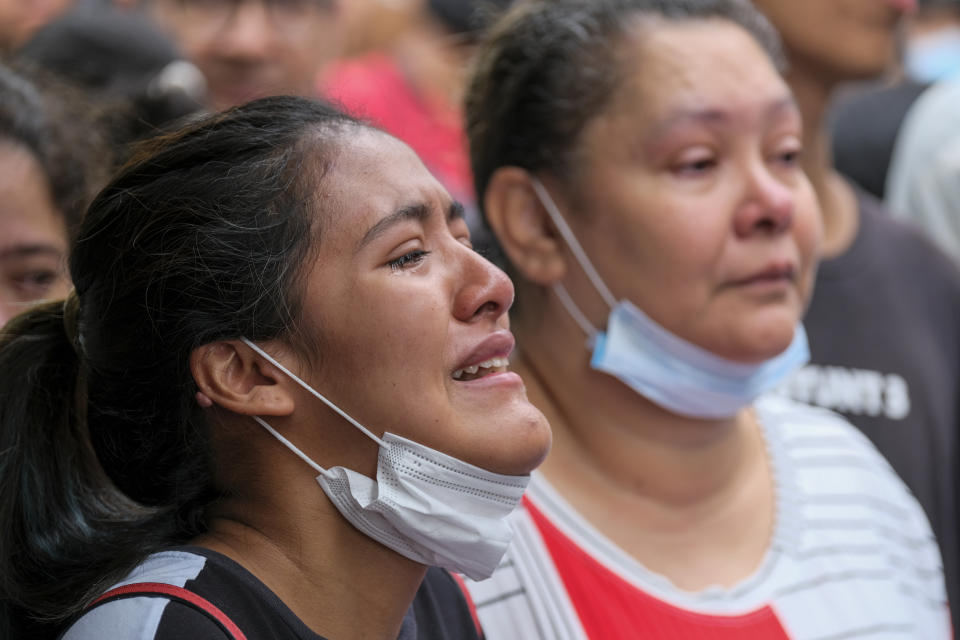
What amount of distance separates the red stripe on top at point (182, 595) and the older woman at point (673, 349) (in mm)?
662

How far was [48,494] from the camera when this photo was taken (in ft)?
5.87

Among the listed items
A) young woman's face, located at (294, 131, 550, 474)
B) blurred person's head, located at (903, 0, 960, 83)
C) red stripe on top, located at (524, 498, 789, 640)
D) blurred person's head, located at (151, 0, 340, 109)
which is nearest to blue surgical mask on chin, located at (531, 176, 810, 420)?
red stripe on top, located at (524, 498, 789, 640)

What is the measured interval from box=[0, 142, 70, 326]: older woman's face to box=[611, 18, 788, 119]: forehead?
3.79ft

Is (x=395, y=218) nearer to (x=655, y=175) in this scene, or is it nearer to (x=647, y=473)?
(x=655, y=175)

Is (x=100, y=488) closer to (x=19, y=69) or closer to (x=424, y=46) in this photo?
(x=19, y=69)

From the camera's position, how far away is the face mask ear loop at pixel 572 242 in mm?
2350

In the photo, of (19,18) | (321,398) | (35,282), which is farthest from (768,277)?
(19,18)

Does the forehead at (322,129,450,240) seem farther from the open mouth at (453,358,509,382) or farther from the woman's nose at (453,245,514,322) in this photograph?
the open mouth at (453,358,509,382)

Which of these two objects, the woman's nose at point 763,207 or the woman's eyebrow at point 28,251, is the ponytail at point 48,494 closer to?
the woman's eyebrow at point 28,251

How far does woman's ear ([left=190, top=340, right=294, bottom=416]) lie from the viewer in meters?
1.65

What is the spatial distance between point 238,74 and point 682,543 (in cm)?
217

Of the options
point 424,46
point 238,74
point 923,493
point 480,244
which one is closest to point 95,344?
point 480,244

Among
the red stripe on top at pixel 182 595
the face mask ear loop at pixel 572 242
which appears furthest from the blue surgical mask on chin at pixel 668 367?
the red stripe on top at pixel 182 595

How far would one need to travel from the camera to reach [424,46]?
529 cm
